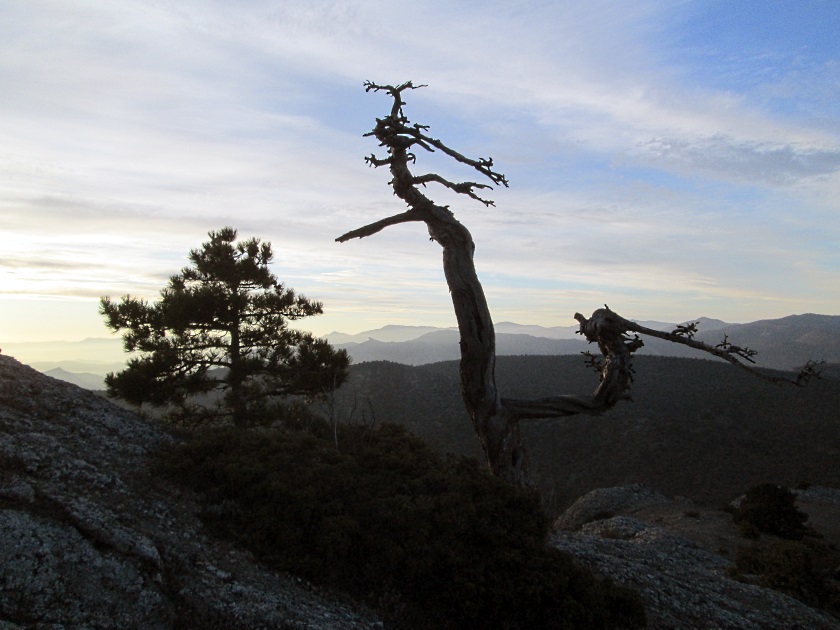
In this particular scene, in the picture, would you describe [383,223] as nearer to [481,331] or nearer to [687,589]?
[481,331]

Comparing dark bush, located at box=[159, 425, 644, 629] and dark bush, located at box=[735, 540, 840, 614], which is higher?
dark bush, located at box=[159, 425, 644, 629]

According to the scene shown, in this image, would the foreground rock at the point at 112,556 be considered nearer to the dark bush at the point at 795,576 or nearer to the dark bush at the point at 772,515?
the dark bush at the point at 795,576

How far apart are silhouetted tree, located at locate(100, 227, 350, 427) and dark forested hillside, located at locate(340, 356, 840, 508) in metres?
12.0

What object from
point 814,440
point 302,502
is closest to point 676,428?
point 814,440

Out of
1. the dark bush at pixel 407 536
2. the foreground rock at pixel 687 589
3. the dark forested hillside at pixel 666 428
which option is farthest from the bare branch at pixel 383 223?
the dark forested hillside at pixel 666 428

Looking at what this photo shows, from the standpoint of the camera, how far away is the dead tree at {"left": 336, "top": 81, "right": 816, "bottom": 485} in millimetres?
8914

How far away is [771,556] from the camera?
1257 centimetres

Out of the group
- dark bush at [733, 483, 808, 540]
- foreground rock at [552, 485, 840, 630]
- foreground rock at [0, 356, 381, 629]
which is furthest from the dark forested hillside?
foreground rock at [0, 356, 381, 629]

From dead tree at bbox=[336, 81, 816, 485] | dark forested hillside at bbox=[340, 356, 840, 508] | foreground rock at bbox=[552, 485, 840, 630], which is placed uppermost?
dead tree at bbox=[336, 81, 816, 485]

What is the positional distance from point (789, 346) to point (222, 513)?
199 metres

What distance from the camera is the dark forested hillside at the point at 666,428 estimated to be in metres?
35.6

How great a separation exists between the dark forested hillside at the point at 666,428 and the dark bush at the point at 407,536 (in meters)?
23.2

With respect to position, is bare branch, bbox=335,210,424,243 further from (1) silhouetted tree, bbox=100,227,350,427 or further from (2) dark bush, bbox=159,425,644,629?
(1) silhouetted tree, bbox=100,227,350,427

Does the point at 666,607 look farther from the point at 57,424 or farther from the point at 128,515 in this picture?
the point at 57,424
